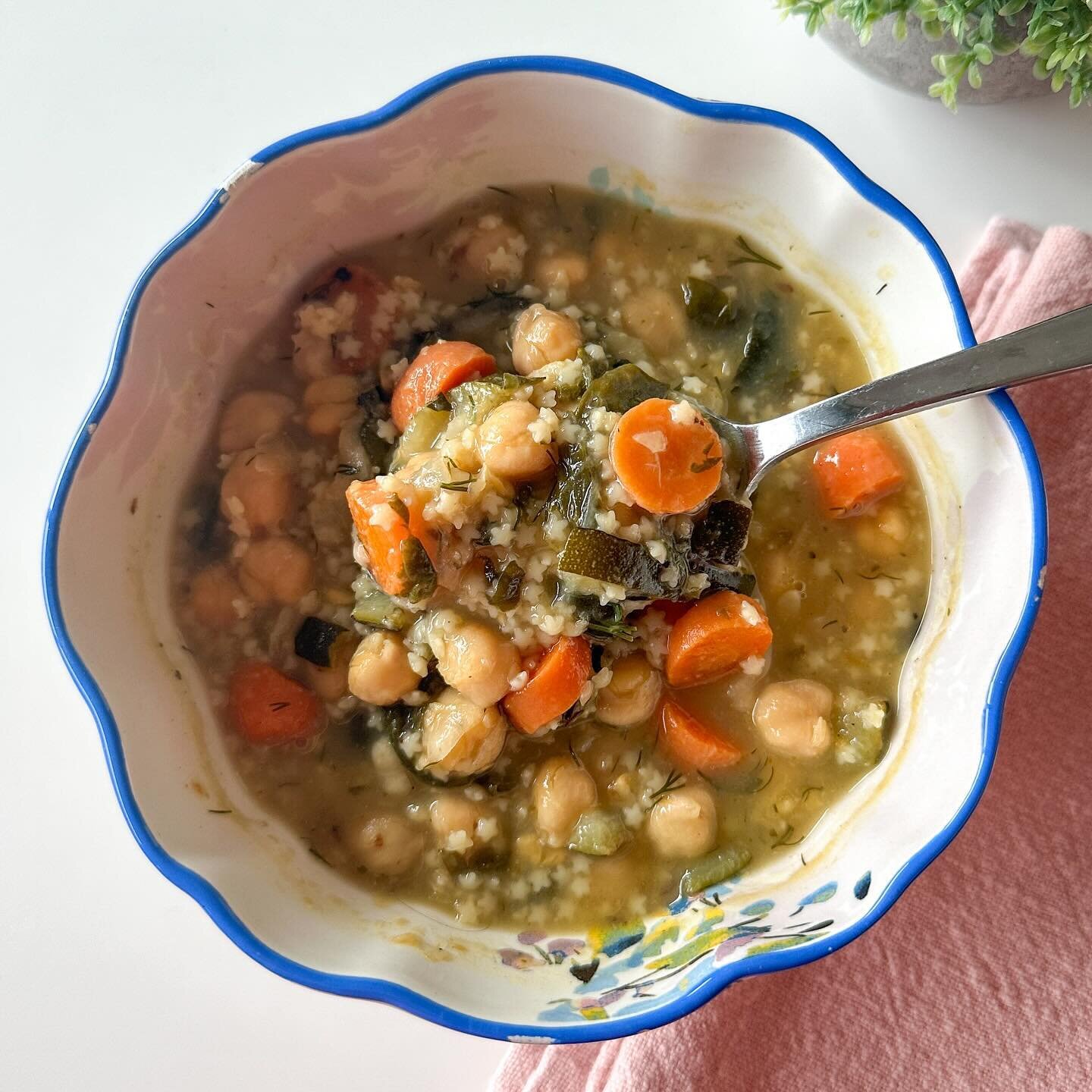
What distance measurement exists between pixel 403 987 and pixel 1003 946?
1322mm

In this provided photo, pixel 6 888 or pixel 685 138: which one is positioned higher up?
pixel 685 138

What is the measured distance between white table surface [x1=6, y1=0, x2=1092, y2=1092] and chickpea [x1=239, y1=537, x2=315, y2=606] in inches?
20.8

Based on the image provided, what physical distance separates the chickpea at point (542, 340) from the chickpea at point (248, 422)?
57cm

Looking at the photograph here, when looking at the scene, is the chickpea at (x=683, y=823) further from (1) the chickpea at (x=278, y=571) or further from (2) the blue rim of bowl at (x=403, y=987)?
(1) the chickpea at (x=278, y=571)

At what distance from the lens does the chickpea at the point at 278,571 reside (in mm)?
2400

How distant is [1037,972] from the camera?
94.3 inches

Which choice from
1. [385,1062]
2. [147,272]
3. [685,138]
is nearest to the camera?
[147,272]

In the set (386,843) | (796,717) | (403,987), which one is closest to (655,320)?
(796,717)

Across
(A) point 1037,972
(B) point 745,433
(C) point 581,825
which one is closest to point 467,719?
(C) point 581,825

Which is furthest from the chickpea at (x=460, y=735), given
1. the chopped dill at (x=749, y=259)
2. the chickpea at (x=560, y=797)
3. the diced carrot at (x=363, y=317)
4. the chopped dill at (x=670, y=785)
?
the chopped dill at (x=749, y=259)

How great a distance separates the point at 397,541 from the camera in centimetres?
210

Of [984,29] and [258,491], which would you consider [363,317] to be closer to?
[258,491]

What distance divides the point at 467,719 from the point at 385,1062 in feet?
2.90

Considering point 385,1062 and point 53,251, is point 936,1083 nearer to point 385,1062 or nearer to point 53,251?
point 385,1062
